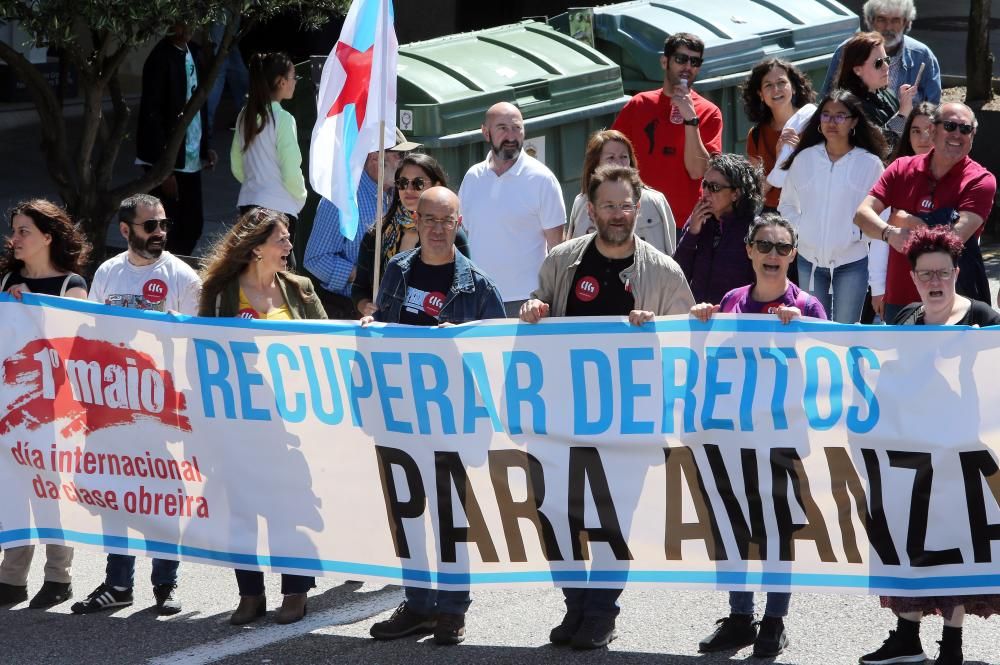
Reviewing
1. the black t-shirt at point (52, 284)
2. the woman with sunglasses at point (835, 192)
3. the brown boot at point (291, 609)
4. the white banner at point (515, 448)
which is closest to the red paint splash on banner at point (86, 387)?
the white banner at point (515, 448)

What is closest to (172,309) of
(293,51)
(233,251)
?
(233,251)

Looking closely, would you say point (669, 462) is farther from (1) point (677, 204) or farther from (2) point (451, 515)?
(1) point (677, 204)

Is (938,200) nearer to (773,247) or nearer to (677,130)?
(773,247)

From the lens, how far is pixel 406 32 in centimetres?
2005

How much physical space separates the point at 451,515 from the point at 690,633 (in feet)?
3.48

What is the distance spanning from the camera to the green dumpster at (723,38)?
1255 centimetres

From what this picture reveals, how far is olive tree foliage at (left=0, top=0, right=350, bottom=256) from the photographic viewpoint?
10.2 meters

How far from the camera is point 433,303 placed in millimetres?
6512

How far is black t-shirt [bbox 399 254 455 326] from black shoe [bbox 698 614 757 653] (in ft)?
5.47

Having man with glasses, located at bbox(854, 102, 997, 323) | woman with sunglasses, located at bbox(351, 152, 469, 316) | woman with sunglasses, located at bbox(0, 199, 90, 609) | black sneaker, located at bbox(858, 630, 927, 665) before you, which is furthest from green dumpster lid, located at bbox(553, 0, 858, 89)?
black sneaker, located at bbox(858, 630, 927, 665)

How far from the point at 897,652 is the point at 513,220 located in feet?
11.3

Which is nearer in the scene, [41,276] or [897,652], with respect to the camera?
[897,652]

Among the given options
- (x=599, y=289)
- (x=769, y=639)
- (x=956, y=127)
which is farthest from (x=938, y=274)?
(x=956, y=127)

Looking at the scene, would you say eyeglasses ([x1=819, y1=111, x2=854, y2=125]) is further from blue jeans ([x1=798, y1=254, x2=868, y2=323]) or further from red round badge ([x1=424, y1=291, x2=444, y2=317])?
red round badge ([x1=424, y1=291, x2=444, y2=317])
